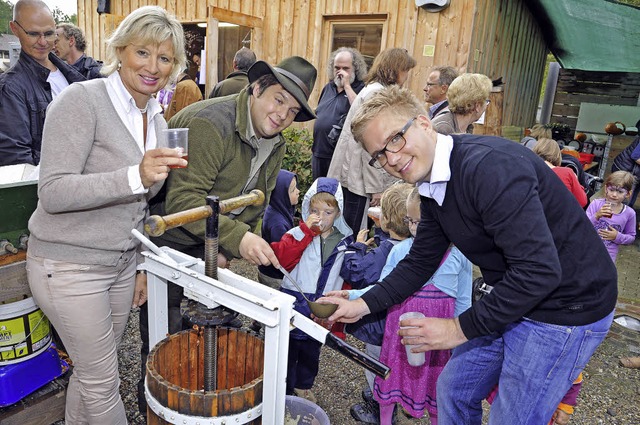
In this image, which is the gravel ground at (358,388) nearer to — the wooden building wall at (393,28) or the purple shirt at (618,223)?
the purple shirt at (618,223)

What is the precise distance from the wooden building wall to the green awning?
69cm

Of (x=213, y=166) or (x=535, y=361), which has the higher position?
(x=213, y=166)

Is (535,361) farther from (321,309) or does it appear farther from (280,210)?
(280,210)

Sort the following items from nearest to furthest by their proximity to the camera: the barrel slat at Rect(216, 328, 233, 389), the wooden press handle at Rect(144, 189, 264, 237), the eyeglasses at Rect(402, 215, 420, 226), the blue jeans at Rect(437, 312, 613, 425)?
the wooden press handle at Rect(144, 189, 264, 237) → the blue jeans at Rect(437, 312, 613, 425) → the barrel slat at Rect(216, 328, 233, 389) → the eyeglasses at Rect(402, 215, 420, 226)

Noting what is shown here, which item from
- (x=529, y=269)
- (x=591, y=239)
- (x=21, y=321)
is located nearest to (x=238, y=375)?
(x=21, y=321)

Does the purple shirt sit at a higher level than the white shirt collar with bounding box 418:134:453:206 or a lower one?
lower

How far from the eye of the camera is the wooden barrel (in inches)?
59.5

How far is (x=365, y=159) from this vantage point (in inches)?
161

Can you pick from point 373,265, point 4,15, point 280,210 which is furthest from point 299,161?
point 4,15

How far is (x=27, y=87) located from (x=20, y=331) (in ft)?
5.48

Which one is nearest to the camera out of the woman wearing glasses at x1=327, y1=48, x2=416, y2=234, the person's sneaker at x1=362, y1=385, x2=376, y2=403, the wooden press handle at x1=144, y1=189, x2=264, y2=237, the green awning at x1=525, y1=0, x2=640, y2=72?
the wooden press handle at x1=144, y1=189, x2=264, y2=237

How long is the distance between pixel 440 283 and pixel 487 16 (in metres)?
5.44

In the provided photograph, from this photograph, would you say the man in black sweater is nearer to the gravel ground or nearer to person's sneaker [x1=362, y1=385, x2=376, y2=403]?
person's sneaker [x1=362, y1=385, x2=376, y2=403]

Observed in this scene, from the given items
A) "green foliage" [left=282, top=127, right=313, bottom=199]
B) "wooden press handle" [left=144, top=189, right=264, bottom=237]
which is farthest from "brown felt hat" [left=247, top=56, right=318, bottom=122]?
"green foliage" [left=282, top=127, right=313, bottom=199]
